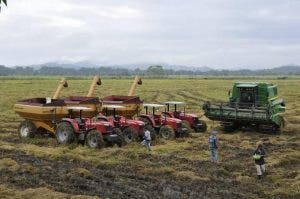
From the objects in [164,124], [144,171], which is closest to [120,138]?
[164,124]

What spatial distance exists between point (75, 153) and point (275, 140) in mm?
11475

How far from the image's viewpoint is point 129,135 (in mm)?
24828

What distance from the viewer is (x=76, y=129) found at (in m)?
24.0

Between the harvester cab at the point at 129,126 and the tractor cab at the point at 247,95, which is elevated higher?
the tractor cab at the point at 247,95

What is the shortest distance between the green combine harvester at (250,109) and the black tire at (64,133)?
1025 centimetres

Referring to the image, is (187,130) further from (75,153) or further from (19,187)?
(19,187)

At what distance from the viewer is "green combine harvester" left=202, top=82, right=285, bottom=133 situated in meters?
29.9

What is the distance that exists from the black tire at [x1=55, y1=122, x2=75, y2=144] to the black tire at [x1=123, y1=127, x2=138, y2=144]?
248cm

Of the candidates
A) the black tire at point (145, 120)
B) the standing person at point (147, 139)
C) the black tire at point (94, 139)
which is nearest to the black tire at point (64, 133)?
the black tire at point (94, 139)

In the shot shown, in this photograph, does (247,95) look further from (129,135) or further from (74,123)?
(74,123)

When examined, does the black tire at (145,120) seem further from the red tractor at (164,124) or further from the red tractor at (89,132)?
the red tractor at (89,132)

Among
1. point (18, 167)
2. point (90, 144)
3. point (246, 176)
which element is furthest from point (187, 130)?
point (18, 167)

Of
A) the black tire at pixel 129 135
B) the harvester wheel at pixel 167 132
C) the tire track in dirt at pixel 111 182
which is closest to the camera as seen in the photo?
the tire track in dirt at pixel 111 182

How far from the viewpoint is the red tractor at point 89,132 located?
2319cm
